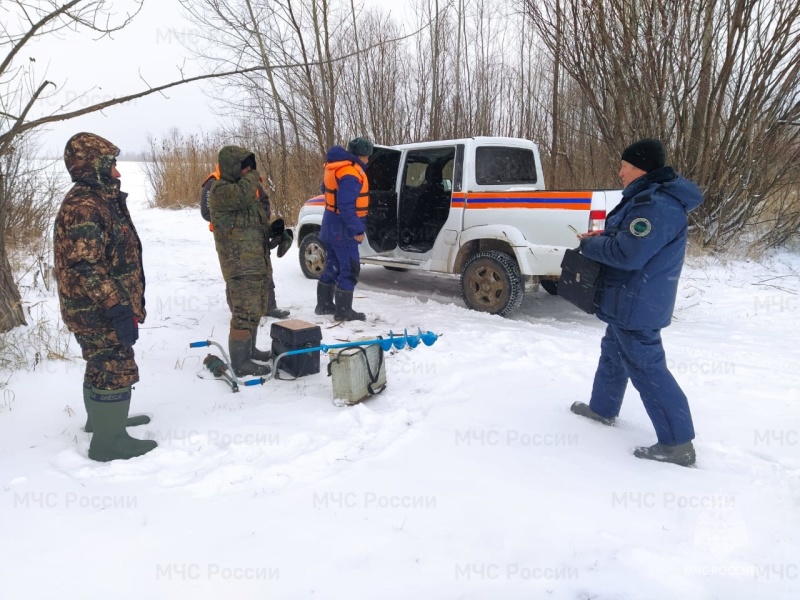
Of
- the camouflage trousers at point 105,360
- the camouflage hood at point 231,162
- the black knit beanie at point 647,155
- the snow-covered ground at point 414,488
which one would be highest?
the camouflage hood at point 231,162

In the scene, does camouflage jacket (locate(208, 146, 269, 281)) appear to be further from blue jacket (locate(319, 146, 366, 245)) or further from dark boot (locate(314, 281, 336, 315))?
dark boot (locate(314, 281, 336, 315))

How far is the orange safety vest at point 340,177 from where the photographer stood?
5.32m

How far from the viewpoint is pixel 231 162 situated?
397 cm

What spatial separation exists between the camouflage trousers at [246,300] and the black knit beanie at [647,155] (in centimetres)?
282

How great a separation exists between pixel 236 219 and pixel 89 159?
134 centimetres

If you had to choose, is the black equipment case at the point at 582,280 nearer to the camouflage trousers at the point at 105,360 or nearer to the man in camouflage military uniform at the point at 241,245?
the man in camouflage military uniform at the point at 241,245

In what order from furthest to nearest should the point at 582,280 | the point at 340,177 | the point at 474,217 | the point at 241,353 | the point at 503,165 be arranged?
1. the point at 503,165
2. the point at 474,217
3. the point at 340,177
4. the point at 241,353
5. the point at 582,280

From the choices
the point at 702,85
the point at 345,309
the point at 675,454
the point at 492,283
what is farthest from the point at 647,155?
the point at 702,85

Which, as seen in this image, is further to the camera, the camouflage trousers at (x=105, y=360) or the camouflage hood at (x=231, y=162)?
the camouflage hood at (x=231, y=162)

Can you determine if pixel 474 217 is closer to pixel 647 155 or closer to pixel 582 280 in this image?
pixel 582 280

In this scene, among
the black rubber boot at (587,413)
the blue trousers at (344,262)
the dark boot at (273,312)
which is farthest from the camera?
the dark boot at (273,312)

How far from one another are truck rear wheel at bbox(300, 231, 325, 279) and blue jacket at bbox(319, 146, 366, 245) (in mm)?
1764

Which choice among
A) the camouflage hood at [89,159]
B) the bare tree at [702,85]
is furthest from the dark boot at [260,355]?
the bare tree at [702,85]

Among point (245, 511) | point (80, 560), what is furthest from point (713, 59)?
point (80, 560)
